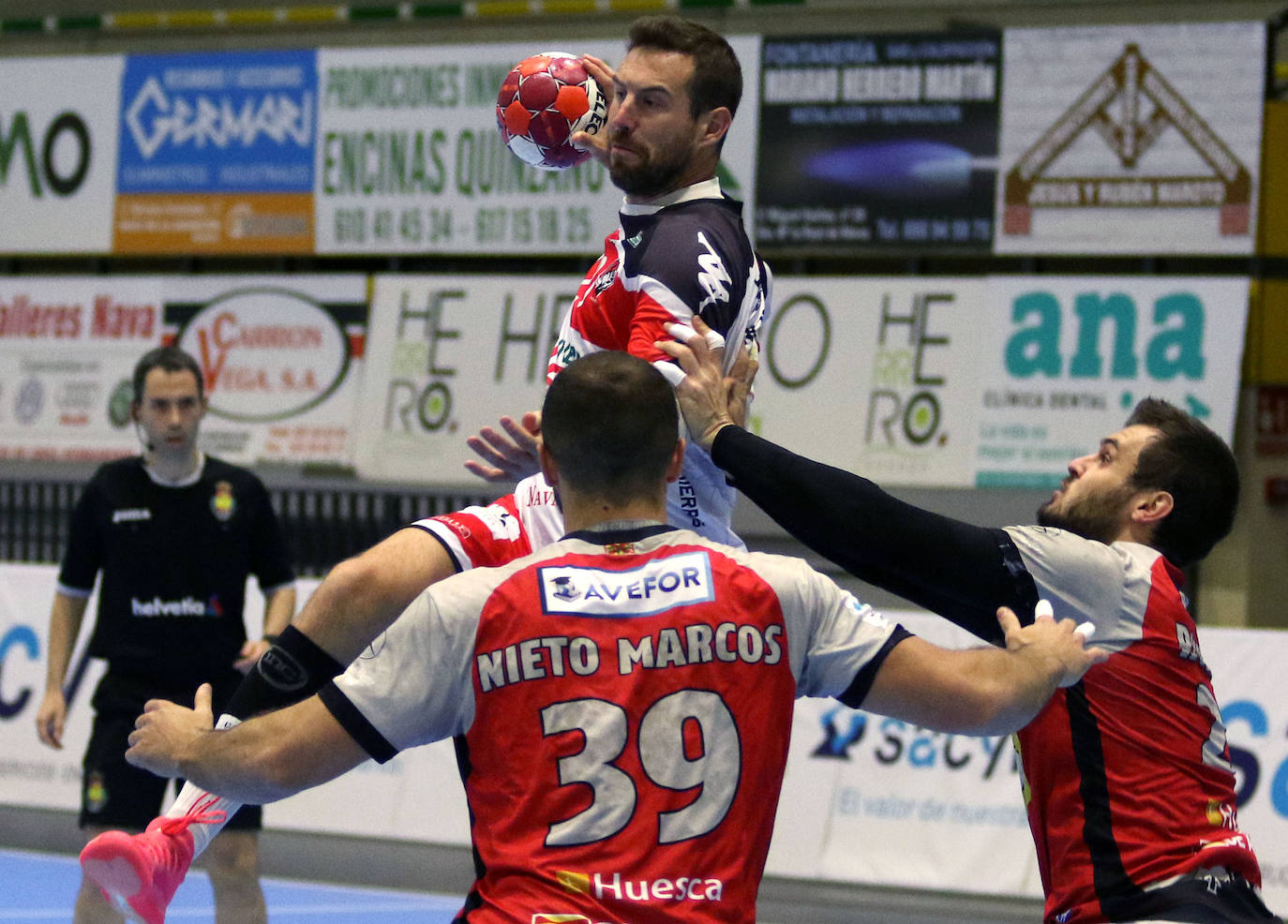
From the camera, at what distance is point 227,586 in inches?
254

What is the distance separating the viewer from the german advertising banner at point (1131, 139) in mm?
11250

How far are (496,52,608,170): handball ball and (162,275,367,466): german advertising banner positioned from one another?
8.34 meters

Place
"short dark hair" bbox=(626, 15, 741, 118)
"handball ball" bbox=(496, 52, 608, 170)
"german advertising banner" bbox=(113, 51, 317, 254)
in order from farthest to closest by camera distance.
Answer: "german advertising banner" bbox=(113, 51, 317, 254), "handball ball" bbox=(496, 52, 608, 170), "short dark hair" bbox=(626, 15, 741, 118)

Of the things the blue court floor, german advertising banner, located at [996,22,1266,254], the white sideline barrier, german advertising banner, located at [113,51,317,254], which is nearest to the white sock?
the blue court floor

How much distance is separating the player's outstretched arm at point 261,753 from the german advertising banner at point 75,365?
1049 cm

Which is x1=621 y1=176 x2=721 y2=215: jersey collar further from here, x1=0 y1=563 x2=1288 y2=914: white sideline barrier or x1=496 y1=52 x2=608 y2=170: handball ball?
x1=0 y1=563 x2=1288 y2=914: white sideline barrier

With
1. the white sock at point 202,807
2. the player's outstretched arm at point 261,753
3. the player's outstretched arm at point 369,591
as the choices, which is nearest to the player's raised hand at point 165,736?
the player's outstretched arm at point 261,753

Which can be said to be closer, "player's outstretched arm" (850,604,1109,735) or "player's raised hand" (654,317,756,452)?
"player's outstretched arm" (850,604,1109,735)

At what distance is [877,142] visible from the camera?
11836mm

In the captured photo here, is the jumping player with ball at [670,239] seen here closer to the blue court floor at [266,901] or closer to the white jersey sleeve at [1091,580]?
the white jersey sleeve at [1091,580]

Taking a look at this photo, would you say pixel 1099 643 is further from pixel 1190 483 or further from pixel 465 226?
pixel 465 226

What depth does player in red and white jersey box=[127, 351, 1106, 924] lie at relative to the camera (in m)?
2.77

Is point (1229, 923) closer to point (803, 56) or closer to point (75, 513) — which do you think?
point (75, 513)

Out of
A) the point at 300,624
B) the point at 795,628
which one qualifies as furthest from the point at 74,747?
the point at 795,628
